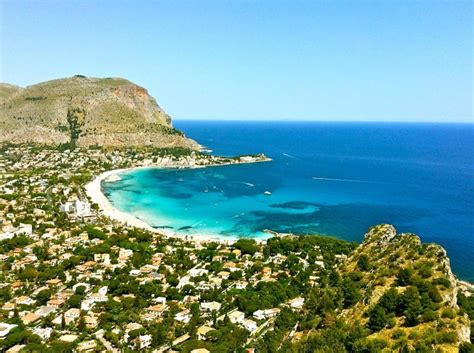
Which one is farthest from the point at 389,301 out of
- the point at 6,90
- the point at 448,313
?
the point at 6,90

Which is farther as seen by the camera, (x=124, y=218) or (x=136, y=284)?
(x=124, y=218)

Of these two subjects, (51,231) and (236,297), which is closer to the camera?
(236,297)

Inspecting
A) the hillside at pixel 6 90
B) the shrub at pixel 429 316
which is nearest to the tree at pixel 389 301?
the shrub at pixel 429 316

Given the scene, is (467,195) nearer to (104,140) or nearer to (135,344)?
(135,344)

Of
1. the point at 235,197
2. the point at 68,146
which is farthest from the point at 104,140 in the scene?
the point at 235,197

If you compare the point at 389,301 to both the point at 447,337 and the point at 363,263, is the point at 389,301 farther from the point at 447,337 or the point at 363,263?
the point at 363,263

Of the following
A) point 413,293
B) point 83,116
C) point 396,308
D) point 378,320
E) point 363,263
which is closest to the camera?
point 378,320

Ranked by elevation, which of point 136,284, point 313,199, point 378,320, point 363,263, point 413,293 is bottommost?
point 313,199

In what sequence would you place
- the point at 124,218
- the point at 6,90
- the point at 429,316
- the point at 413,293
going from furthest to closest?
the point at 6,90 → the point at 124,218 → the point at 413,293 → the point at 429,316

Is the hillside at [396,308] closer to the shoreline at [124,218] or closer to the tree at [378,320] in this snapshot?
the tree at [378,320]

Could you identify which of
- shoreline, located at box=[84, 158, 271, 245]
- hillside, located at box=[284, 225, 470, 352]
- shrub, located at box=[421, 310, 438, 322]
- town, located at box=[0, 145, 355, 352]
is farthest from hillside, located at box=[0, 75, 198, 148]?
shrub, located at box=[421, 310, 438, 322]
